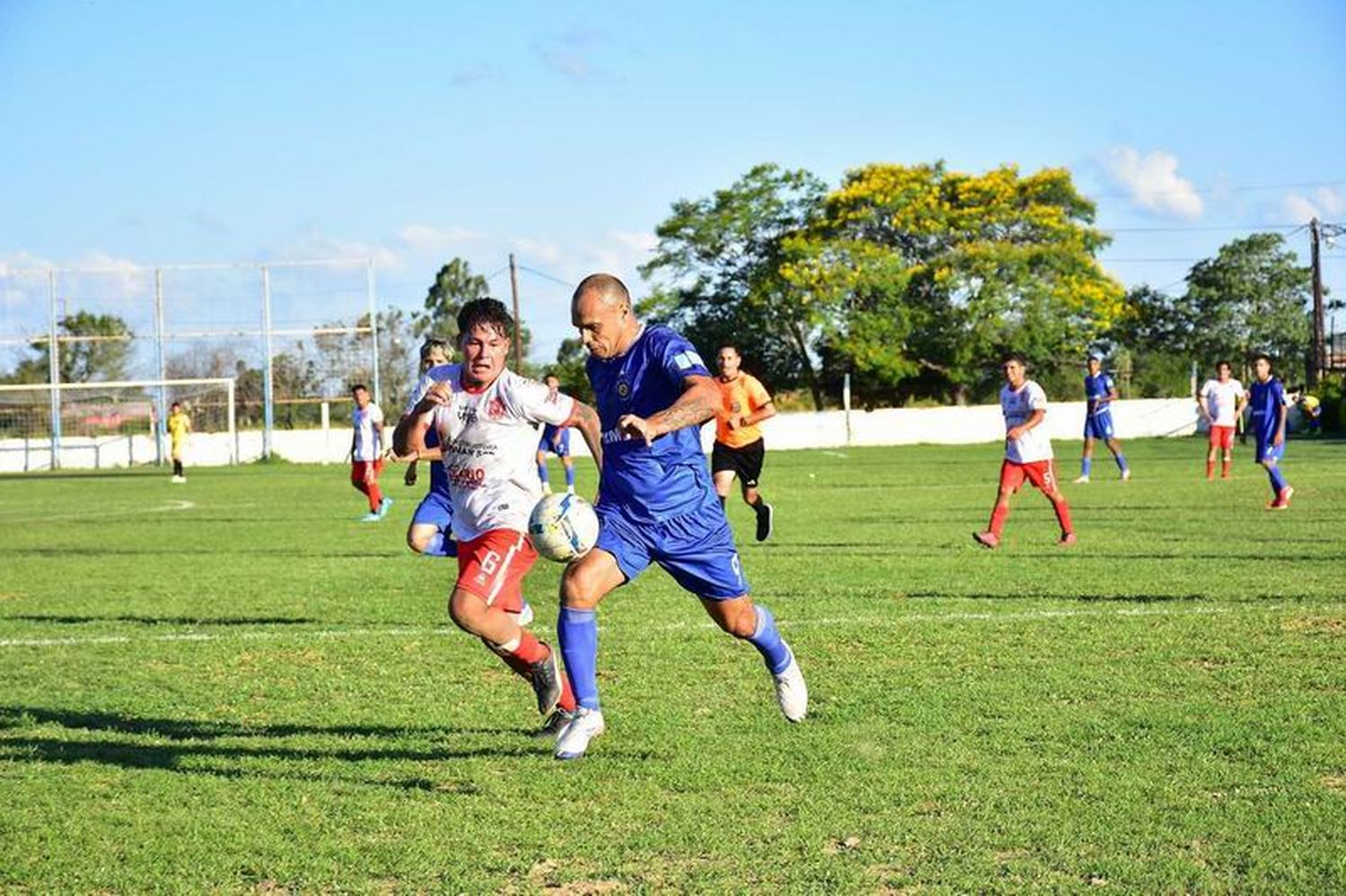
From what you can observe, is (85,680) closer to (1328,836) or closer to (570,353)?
(1328,836)

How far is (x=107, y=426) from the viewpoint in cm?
5334

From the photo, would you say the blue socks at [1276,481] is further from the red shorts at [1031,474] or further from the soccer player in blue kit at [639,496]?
the soccer player in blue kit at [639,496]

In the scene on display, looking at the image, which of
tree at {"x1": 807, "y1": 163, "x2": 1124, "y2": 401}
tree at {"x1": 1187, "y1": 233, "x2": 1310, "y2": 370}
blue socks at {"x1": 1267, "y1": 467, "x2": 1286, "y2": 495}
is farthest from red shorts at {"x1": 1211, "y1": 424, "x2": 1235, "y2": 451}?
Result: tree at {"x1": 1187, "y1": 233, "x2": 1310, "y2": 370}

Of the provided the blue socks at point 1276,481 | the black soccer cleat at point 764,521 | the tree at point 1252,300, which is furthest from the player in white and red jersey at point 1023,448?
the tree at point 1252,300

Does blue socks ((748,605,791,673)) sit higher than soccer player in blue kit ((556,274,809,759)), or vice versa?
soccer player in blue kit ((556,274,809,759))

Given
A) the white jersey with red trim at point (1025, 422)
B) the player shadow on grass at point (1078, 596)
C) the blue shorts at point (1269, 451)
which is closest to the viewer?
the player shadow on grass at point (1078, 596)

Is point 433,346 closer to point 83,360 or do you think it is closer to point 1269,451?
point 1269,451

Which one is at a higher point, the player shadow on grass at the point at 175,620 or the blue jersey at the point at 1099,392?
the blue jersey at the point at 1099,392

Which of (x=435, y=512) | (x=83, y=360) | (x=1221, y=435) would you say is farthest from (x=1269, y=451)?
(x=83, y=360)

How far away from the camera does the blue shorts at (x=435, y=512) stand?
33.1ft

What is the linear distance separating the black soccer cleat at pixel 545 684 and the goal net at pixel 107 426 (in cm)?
4741

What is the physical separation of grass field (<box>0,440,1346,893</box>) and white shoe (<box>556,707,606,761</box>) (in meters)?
0.16

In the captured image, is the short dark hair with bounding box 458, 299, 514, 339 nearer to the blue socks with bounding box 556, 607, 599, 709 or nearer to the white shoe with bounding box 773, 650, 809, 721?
the blue socks with bounding box 556, 607, 599, 709

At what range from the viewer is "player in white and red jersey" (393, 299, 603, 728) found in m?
6.91
